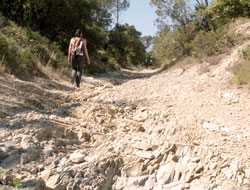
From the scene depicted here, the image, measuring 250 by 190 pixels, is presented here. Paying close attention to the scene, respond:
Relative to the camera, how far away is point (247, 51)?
682 centimetres

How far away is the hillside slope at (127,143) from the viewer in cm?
267

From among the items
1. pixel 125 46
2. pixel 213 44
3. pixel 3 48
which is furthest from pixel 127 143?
pixel 125 46

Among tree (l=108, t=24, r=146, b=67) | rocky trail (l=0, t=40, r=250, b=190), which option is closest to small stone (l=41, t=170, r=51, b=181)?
rocky trail (l=0, t=40, r=250, b=190)

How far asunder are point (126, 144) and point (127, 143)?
3 centimetres

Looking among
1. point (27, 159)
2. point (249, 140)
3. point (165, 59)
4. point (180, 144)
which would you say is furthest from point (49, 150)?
point (165, 59)

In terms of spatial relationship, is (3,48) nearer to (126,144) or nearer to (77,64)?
(77,64)

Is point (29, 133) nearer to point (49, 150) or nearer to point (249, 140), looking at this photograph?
point (49, 150)

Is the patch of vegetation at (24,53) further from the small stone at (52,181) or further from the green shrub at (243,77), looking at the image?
the green shrub at (243,77)

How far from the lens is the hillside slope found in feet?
8.77

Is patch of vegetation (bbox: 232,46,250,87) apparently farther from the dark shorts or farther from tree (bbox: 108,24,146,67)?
tree (bbox: 108,24,146,67)

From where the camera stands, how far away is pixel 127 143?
3.50 metres

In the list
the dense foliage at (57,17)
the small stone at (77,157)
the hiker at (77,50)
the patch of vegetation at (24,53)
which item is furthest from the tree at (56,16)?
the small stone at (77,157)

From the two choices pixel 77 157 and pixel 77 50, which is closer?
pixel 77 157

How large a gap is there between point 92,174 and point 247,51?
6.05m
